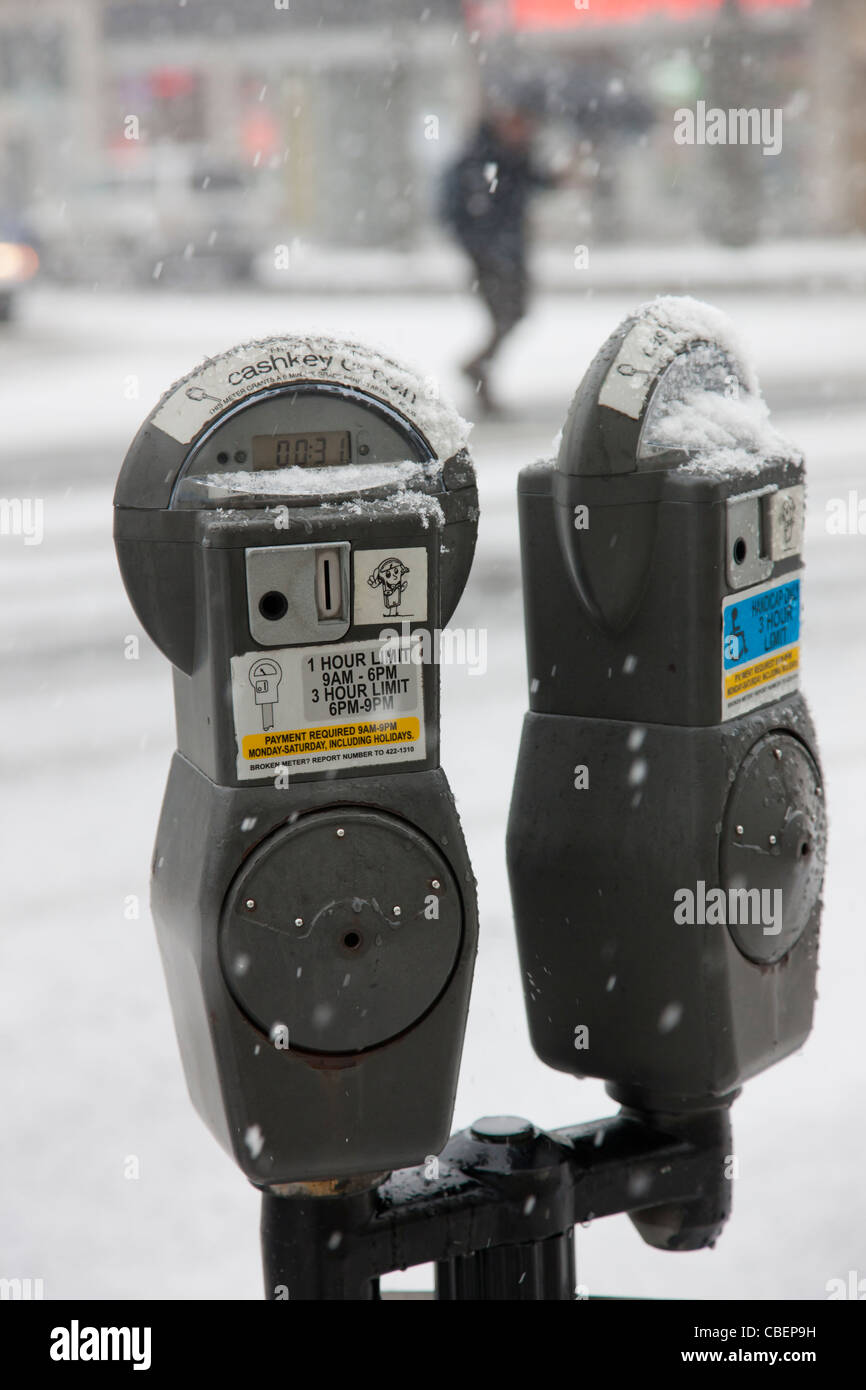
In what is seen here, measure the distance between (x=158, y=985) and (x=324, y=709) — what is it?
6.57 ft

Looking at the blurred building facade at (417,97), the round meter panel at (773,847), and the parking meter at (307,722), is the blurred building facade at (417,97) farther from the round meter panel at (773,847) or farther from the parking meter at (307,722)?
the parking meter at (307,722)

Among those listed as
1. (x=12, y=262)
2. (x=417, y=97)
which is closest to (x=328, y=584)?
(x=12, y=262)

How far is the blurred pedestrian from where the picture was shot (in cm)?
1021

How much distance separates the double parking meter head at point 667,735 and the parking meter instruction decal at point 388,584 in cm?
30

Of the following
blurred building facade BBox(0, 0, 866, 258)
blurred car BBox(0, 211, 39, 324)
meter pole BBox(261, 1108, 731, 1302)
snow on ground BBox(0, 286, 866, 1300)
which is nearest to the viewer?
meter pole BBox(261, 1108, 731, 1302)

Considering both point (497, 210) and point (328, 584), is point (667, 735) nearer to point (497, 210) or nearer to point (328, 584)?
point (328, 584)

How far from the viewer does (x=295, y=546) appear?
196cm

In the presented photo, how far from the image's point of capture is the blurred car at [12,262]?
17.6m

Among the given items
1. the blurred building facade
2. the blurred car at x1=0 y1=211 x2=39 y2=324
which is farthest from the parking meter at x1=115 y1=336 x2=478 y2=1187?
the blurred building facade

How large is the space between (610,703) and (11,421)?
9.71 m

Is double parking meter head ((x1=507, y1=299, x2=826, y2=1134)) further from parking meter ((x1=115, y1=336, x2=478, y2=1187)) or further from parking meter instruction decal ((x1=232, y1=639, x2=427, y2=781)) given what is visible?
parking meter instruction decal ((x1=232, y1=639, x2=427, y2=781))

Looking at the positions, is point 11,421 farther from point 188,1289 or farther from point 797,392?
point 188,1289

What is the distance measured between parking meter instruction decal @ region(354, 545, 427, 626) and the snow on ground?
29cm

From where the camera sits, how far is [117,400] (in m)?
12.5
